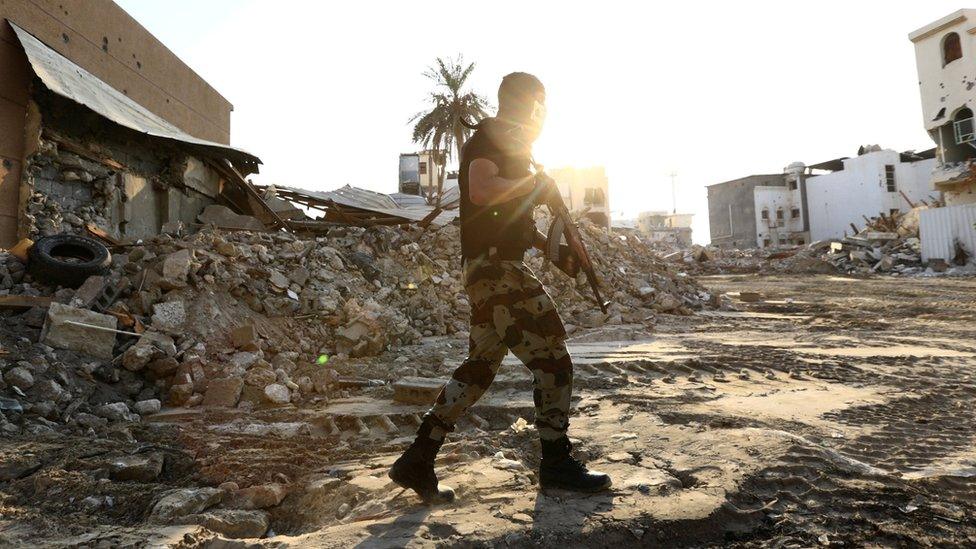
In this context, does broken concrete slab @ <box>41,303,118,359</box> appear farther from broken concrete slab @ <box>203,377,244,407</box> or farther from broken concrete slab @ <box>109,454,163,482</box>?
broken concrete slab @ <box>109,454,163,482</box>

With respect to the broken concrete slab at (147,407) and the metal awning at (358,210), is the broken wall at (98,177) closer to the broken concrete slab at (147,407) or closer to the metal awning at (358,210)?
the metal awning at (358,210)

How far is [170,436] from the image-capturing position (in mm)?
3246

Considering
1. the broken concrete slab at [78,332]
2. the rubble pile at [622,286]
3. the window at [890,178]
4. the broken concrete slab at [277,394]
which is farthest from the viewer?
the window at [890,178]

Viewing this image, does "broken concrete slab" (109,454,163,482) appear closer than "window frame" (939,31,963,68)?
Yes

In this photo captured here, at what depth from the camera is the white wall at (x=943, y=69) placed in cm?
2114

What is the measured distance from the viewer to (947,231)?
19.2m

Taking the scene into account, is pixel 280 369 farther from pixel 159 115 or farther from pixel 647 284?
pixel 159 115

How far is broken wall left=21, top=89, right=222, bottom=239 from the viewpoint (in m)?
7.71

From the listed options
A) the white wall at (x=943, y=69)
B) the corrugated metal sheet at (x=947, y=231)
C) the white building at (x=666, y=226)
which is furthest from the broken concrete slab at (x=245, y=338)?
the white building at (x=666, y=226)

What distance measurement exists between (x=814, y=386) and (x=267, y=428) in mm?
4009


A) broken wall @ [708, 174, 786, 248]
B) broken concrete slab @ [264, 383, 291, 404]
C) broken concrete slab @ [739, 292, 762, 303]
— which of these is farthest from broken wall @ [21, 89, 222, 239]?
broken wall @ [708, 174, 786, 248]

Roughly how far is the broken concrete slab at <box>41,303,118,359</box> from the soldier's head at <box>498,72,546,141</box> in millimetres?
4154

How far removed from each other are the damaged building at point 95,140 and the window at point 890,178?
123 feet

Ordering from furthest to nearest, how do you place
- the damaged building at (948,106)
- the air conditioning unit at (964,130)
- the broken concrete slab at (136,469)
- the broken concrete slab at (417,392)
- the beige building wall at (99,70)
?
the air conditioning unit at (964,130)
the damaged building at (948,106)
the beige building wall at (99,70)
the broken concrete slab at (417,392)
the broken concrete slab at (136,469)
